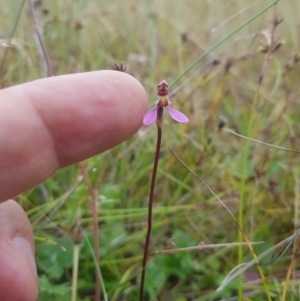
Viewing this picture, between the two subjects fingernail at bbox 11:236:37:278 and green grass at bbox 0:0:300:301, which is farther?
green grass at bbox 0:0:300:301

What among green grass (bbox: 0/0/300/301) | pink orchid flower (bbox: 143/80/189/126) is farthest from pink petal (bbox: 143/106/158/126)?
green grass (bbox: 0/0/300/301)

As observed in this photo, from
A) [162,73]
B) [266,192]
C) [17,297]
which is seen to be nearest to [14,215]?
[17,297]

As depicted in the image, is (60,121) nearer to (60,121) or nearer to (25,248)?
(60,121)

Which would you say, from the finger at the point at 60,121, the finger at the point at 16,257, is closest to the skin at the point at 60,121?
the finger at the point at 60,121

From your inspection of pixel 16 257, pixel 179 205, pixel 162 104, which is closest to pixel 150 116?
pixel 162 104

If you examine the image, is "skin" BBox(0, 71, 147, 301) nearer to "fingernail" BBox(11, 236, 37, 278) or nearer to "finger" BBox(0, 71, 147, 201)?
"finger" BBox(0, 71, 147, 201)

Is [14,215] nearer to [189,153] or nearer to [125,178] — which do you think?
[125,178]

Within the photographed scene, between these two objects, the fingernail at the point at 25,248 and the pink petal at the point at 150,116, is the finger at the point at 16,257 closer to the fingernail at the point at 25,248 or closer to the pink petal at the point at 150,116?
the fingernail at the point at 25,248

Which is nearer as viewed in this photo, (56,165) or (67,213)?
(56,165)
